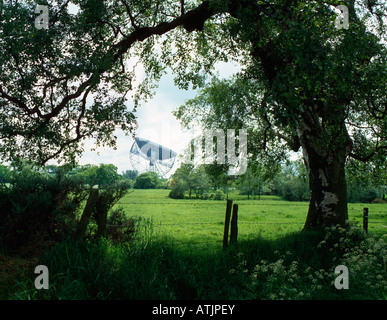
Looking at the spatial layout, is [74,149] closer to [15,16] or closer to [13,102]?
[13,102]

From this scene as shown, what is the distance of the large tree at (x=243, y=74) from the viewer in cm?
642

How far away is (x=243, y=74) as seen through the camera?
11.8 m

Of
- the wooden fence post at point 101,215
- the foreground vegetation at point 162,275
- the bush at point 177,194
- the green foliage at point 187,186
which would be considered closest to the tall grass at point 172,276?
the foreground vegetation at point 162,275

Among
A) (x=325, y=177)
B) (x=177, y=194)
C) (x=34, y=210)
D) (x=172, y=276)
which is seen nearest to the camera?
(x=172, y=276)

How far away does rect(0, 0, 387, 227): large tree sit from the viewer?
642 centimetres

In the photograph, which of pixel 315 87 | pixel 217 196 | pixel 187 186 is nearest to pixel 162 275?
pixel 315 87

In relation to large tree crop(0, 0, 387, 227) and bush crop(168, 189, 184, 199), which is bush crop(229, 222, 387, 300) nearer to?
large tree crop(0, 0, 387, 227)

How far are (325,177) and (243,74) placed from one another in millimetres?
5670

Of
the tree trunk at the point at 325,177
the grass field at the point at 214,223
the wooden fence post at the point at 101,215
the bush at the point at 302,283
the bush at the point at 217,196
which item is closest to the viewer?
the bush at the point at 302,283

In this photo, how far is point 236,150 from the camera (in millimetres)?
16078

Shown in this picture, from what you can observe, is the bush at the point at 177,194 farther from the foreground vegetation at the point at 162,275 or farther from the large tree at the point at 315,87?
the foreground vegetation at the point at 162,275

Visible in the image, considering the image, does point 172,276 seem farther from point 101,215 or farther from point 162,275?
point 101,215

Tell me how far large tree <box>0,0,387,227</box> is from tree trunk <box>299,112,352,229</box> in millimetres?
34

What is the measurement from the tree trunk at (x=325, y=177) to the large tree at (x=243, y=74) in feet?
0.11
